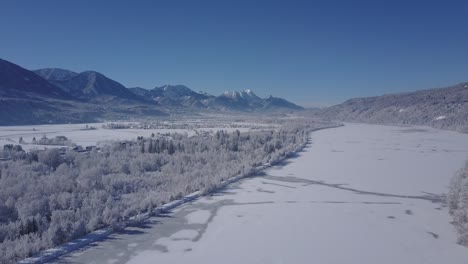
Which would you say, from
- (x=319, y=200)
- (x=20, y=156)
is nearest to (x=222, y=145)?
(x=20, y=156)

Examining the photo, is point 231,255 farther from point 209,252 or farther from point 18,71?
point 18,71

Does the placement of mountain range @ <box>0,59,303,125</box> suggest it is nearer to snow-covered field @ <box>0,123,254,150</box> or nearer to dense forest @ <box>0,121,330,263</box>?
snow-covered field @ <box>0,123,254,150</box>

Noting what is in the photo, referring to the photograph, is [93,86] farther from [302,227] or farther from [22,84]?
[302,227]

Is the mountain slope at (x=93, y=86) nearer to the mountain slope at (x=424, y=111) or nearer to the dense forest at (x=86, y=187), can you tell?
the mountain slope at (x=424, y=111)

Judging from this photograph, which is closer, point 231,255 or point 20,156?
point 231,255

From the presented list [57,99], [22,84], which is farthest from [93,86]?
[22,84]
